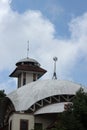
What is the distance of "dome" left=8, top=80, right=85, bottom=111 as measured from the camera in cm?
5247

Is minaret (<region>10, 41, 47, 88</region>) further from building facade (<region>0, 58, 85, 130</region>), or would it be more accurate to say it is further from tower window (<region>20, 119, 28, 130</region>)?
tower window (<region>20, 119, 28, 130</region>)

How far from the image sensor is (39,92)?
53.3 m

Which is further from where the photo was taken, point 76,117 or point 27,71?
point 27,71

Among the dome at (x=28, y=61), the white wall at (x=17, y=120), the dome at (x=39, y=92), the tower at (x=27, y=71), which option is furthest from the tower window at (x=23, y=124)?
the dome at (x=28, y=61)

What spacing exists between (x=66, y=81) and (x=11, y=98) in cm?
676

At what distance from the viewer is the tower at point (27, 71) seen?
73.2 meters

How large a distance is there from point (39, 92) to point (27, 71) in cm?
1999

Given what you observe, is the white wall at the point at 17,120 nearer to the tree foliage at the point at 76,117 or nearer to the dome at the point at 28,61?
the tree foliage at the point at 76,117

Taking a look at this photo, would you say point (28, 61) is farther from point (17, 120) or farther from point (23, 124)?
point (17, 120)

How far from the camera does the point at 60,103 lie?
5200 centimetres

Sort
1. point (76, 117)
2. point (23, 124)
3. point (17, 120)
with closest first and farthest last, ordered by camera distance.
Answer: point (76, 117), point (17, 120), point (23, 124)

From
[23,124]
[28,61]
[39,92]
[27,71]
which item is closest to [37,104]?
[39,92]

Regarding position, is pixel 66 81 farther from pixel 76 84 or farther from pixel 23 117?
pixel 23 117

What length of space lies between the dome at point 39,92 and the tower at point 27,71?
52.2 feet
